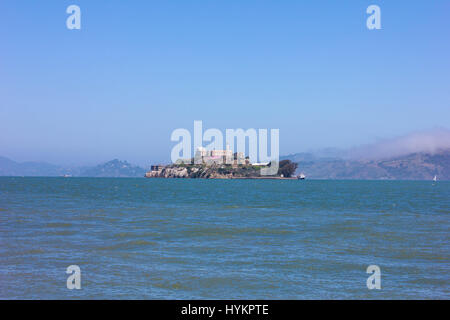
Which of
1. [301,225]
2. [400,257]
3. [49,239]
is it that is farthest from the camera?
[301,225]

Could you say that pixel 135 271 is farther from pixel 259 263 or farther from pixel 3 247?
pixel 3 247

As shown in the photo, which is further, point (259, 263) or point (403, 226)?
point (403, 226)

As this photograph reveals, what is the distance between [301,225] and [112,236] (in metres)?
15.3

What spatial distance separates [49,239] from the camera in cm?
2602
